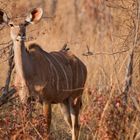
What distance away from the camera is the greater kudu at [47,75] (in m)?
5.87

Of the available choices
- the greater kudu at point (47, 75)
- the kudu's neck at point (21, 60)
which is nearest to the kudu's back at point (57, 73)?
the greater kudu at point (47, 75)

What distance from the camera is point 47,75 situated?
20.5 feet

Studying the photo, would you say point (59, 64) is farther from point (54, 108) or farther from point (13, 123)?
point (13, 123)

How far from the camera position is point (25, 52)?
6.06 metres

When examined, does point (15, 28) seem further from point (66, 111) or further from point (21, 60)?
point (66, 111)

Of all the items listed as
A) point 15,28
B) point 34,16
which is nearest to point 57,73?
point 34,16

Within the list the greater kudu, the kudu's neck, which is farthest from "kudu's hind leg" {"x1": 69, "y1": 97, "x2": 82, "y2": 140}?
the kudu's neck

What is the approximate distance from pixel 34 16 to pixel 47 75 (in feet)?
1.81

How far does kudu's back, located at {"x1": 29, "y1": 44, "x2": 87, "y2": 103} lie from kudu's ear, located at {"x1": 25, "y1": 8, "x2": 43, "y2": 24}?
32 centimetres

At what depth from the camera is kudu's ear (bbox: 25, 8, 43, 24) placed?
615 cm

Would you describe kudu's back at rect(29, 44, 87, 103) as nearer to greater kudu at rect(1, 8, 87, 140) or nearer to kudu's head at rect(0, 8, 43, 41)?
greater kudu at rect(1, 8, 87, 140)

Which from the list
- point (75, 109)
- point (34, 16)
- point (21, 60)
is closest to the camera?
point (21, 60)

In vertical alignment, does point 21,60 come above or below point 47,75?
above

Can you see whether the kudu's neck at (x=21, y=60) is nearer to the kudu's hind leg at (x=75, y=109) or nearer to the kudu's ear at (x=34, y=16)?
the kudu's ear at (x=34, y=16)
